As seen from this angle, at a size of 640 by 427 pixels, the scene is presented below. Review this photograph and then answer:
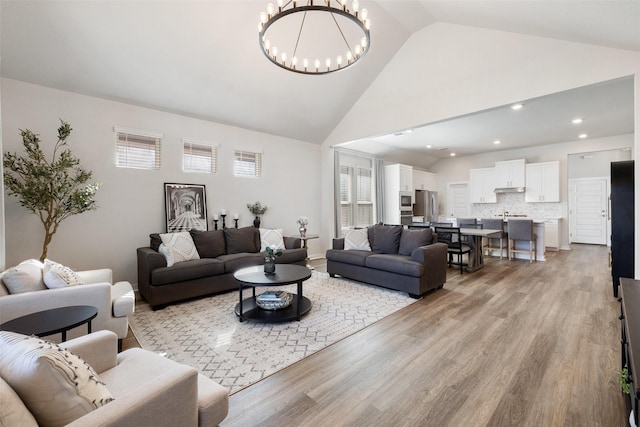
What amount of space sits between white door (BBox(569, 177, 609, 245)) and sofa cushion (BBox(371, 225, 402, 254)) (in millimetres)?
7674

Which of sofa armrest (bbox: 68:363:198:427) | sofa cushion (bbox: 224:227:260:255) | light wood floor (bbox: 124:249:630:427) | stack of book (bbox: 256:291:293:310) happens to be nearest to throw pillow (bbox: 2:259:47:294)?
light wood floor (bbox: 124:249:630:427)

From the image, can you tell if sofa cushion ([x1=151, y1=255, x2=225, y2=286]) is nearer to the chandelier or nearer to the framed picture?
the framed picture

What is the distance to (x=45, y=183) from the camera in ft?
10.6

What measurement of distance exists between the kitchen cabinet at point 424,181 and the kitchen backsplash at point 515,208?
1502 millimetres

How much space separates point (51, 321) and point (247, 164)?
13.8ft

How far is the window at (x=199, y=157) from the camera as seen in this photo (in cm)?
486

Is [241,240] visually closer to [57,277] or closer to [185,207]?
[185,207]

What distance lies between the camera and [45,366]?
0.93m

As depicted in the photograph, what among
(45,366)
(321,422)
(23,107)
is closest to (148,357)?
(45,366)

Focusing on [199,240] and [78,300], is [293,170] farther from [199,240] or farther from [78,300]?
[78,300]

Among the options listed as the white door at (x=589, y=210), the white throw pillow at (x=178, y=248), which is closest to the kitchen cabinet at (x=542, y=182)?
the white door at (x=589, y=210)

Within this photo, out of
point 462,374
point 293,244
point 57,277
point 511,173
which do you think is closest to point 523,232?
point 511,173

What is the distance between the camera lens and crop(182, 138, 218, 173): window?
4859 millimetres

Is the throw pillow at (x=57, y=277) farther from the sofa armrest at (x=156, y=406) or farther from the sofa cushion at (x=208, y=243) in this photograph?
the sofa armrest at (x=156, y=406)
